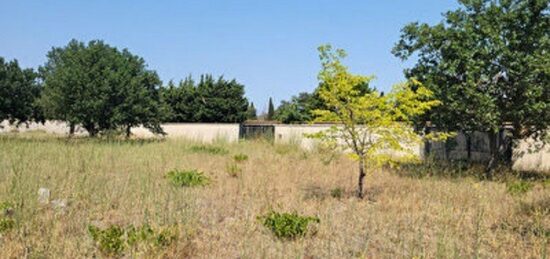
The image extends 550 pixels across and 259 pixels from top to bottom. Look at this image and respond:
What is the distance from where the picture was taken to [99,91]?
16.7m

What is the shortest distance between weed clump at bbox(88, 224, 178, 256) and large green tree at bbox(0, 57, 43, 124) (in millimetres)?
20532

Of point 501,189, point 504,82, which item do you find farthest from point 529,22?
point 501,189

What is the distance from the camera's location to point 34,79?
24219 mm

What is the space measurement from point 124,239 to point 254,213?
2.02m

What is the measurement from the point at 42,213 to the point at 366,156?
4833mm

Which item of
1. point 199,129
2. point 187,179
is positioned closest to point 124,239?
point 187,179

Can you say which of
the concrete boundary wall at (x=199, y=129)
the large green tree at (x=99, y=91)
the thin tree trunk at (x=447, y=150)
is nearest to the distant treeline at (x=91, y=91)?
the large green tree at (x=99, y=91)

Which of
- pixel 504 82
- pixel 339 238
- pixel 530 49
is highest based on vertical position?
pixel 530 49

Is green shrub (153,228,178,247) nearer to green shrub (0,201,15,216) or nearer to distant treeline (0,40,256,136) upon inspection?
green shrub (0,201,15,216)

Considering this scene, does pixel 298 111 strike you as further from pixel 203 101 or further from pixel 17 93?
pixel 17 93

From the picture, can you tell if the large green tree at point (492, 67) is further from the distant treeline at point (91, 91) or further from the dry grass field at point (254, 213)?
the distant treeline at point (91, 91)

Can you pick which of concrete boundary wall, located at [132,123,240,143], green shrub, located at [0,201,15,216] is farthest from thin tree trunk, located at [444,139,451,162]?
green shrub, located at [0,201,15,216]

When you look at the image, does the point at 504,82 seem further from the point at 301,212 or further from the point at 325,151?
the point at 301,212

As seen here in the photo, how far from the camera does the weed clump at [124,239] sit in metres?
3.74
